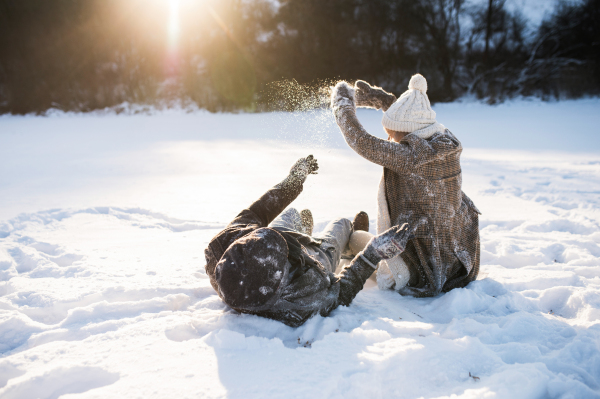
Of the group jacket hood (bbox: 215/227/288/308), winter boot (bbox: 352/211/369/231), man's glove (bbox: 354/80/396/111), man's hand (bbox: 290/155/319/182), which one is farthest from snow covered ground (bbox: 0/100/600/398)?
man's glove (bbox: 354/80/396/111)

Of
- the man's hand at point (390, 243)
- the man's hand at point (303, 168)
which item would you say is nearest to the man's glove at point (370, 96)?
the man's hand at point (303, 168)

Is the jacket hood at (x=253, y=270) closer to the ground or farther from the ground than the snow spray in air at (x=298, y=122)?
closer to the ground

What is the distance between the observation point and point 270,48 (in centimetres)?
1366

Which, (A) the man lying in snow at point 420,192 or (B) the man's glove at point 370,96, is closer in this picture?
(A) the man lying in snow at point 420,192

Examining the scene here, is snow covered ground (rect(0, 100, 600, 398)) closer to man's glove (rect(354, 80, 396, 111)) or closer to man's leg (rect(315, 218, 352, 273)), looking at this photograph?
man's leg (rect(315, 218, 352, 273))

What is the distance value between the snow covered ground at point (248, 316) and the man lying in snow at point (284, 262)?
0.37ft

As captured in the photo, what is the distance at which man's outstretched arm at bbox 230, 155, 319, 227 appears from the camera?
1.86 m

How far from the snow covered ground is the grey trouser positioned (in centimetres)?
26

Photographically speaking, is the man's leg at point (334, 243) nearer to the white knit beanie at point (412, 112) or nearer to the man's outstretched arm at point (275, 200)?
the man's outstretched arm at point (275, 200)

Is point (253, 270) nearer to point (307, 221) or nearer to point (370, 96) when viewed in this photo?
point (307, 221)

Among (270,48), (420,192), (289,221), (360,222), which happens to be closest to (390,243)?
(420,192)

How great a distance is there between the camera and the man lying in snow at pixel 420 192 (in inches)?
68.8

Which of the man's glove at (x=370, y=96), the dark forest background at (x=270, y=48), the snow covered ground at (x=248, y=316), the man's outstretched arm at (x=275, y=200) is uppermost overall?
the dark forest background at (x=270, y=48)

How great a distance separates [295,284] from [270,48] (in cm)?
1346
